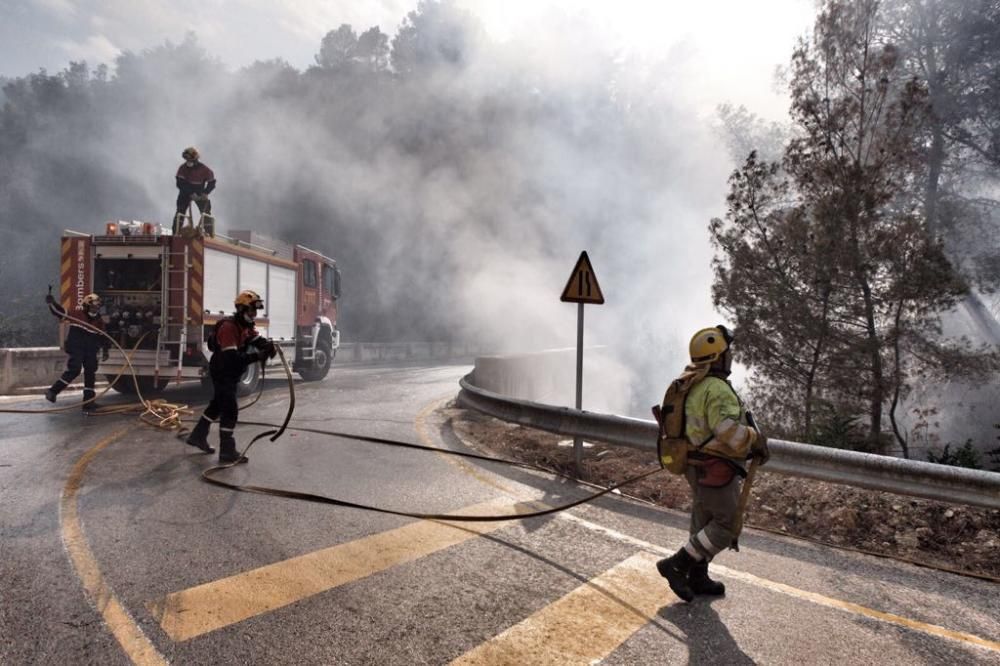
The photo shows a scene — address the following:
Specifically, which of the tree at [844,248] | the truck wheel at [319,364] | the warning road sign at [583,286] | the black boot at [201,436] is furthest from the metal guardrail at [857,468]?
the truck wheel at [319,364]

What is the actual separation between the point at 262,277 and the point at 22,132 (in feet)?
175

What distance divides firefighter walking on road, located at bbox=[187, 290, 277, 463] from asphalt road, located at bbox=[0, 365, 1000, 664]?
0.67 meters

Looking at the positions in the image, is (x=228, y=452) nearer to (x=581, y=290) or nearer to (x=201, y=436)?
(x=201, y=436)

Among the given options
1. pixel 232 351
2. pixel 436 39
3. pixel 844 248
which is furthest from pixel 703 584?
pixel 436 39

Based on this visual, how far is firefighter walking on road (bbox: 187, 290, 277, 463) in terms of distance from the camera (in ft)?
18.7

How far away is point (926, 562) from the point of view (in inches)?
145

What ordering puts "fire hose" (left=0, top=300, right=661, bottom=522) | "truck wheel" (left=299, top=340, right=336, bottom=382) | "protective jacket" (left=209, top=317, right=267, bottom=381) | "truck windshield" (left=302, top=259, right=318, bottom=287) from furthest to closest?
"truck wheel" (left=299, top=340, right=336, bottom=382) → "truck windshield" (left=302, top=259, right=318, bottom=287) → "protective jacket" (left=209, top=317, right=267, bottom=381) → "fire hose" (left=0, top=300, right=661, bottom=522)

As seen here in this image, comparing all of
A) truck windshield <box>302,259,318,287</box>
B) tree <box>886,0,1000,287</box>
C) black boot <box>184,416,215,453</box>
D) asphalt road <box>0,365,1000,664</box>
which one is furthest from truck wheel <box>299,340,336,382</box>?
tree <box>886,0,1000,287</box>

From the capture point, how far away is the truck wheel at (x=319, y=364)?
1352cm

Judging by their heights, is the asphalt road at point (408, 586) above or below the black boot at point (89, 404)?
below

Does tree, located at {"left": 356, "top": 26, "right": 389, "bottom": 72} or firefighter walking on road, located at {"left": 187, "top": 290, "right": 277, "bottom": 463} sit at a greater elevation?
tree, located at {"left": 356, "top": 26, "right": 389, "bottom": 72}

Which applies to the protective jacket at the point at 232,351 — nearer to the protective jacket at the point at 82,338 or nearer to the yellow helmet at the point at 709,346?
the protective jacket at the point at 82,338

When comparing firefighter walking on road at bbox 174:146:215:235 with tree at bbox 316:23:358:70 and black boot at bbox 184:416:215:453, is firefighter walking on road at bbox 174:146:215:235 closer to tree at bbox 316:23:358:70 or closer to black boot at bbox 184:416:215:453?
black boot at bbox 184:416:215:453

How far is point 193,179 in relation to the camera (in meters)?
10.3
